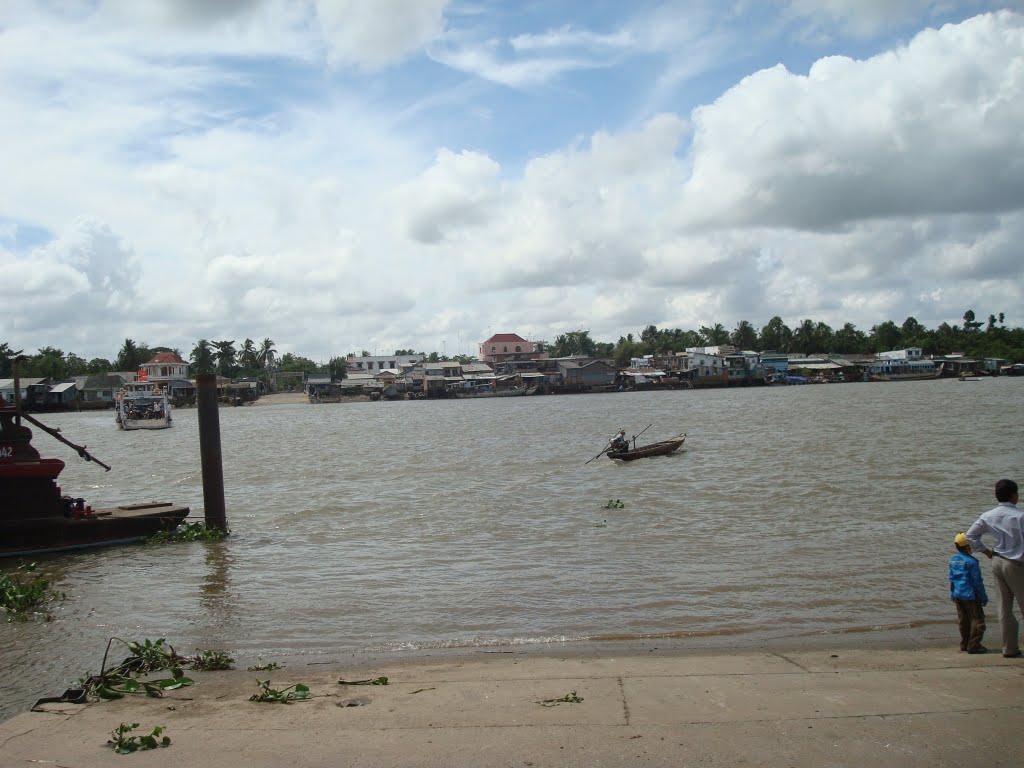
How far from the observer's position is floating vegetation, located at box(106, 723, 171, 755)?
592 cm

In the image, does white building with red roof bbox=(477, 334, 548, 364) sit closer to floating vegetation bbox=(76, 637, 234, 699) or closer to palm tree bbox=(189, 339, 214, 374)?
palm tree bbox=(189, 339, 214, 374)

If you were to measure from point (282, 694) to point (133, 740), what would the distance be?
1494mm

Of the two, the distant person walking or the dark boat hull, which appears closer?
the distant person walking

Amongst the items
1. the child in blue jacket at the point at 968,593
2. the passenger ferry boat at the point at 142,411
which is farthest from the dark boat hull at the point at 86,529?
the passenger ferry boat at the point at 142,411

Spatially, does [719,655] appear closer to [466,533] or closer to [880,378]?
[466,533]

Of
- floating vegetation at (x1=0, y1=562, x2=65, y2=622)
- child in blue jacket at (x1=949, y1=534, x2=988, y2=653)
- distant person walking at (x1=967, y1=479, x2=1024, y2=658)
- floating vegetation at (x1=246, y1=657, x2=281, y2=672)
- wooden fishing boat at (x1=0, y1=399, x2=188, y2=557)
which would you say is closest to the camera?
distant person walking at (x1=967, y1=479, x2=1024, y2=658)

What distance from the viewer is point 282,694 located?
729 cm

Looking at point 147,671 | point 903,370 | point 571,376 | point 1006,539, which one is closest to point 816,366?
point 903,370

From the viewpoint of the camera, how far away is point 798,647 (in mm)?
9211

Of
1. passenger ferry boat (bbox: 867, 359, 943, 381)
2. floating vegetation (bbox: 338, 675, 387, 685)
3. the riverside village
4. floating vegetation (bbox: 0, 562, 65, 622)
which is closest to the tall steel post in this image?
floating vegetation (bbox: 0, 562, 65, 622)

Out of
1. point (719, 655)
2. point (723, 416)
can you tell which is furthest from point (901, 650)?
point (723, 416)

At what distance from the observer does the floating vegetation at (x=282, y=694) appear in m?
7.22

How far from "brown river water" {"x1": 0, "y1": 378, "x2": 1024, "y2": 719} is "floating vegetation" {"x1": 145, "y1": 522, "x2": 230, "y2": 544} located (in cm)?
28

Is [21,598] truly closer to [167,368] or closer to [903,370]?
[167,368]
